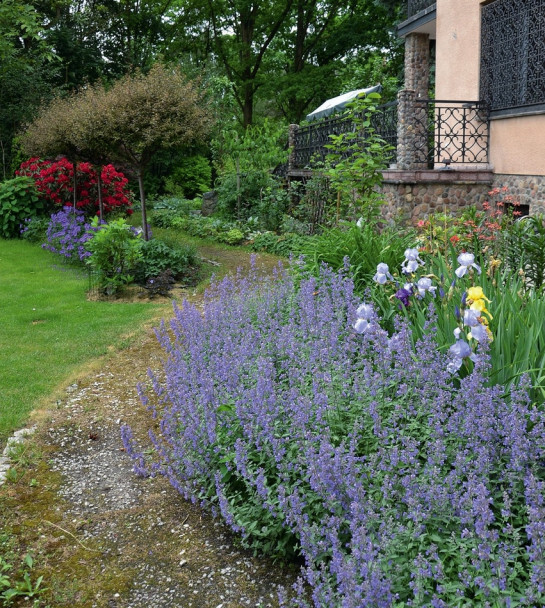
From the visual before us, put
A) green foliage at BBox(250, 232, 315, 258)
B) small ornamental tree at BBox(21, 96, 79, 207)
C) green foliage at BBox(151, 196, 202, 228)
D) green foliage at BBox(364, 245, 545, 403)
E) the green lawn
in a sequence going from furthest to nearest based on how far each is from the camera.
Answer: green foliage at BBox(151, 196, 202, 228) → green foliage at BBox(250, 232, 315, 258) → small ornamental tree at BBox(21, 96, 79, 207) → the green lawn → green foliage at BBox(364, 245, 545, 403)

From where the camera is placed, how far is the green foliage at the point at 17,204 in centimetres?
1326

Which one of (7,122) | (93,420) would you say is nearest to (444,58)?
(93,420)

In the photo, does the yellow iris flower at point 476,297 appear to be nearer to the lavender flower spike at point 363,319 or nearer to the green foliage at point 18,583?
the lavender flower spike at point 363,319

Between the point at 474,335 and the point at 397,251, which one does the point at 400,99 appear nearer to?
the point at 397,251

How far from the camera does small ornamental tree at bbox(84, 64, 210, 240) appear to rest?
9.32 m

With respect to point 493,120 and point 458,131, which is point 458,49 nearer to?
point 458,131

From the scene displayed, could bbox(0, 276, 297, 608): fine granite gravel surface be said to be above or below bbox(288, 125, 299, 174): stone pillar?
below

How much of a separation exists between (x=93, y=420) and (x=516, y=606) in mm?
3336

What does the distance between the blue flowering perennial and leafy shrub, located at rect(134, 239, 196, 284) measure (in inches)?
215

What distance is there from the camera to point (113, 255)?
894cm

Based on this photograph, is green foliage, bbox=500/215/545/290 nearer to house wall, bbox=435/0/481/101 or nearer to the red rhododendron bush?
house wall, bbox=435/0/481/101

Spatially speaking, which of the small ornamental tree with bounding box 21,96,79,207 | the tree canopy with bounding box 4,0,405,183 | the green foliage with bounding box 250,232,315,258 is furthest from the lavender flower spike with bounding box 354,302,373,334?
the tree canopy with bounding box 4,0,405,183

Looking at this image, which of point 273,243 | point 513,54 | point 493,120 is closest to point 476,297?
point 513,54

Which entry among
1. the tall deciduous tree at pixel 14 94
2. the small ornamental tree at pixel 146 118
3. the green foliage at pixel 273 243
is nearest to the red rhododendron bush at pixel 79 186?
the green foliage at pixel 273 243
